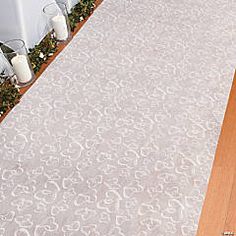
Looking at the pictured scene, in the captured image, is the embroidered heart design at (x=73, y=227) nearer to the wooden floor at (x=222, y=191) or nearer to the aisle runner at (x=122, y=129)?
the aisle runner at (x=122, y=129)

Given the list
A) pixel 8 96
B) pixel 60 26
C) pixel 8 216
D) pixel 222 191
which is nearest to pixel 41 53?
pixel 60 26

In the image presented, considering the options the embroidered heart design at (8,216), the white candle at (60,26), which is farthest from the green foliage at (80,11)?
the embroidered heart design at (8,216)

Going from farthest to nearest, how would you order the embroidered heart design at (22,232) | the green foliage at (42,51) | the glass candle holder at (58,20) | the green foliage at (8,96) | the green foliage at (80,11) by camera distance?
1. the green foliage at (80,11)
2. the glass candle holder at (58,20)
3. the green foliage at (42,51)
4. the green foliage at (8,96)
5. the embroidered heart design at (22,232)

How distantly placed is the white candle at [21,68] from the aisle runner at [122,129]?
0.06 m

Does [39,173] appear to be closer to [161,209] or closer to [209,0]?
[161,209]

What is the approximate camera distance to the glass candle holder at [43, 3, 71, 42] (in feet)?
7.40

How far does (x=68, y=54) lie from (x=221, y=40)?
0.65 m

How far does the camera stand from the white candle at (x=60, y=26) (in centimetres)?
225

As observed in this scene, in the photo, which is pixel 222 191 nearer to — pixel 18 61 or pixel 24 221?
pixel 24 221

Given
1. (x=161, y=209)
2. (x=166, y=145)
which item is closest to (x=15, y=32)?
(x=166, y=145)

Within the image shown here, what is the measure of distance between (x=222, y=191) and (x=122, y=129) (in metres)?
0.42

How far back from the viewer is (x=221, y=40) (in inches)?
90.1

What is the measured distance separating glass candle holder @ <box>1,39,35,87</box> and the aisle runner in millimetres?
57

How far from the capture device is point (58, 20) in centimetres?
225
